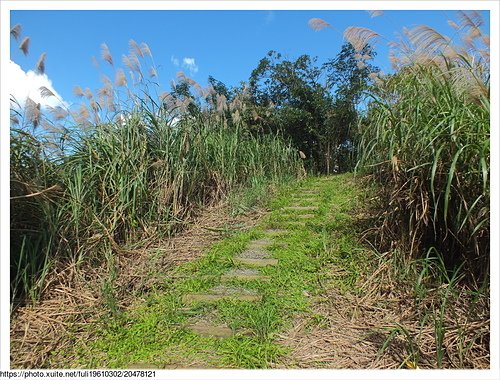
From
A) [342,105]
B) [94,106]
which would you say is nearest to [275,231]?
[94,106]

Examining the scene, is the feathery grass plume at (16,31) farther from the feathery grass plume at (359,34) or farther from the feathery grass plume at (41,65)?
the feathery grass plume at (359,34)

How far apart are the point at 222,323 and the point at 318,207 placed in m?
2.59

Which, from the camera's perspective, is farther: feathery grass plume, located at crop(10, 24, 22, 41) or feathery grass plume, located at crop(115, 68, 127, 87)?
feathery grass plume, located at crop(115, 68, 127, 87)

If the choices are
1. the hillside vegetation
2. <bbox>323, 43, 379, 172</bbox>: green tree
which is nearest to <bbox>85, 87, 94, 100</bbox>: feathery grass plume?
the hillside vegetation

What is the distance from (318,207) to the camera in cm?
441

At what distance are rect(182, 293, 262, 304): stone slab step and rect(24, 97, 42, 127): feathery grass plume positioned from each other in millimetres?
1850

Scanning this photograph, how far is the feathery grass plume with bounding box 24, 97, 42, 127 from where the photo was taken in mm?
2756

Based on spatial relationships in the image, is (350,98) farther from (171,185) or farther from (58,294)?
(58,294)

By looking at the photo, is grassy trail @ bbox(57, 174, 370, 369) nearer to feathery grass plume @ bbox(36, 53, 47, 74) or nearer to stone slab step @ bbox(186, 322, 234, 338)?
stone slab step @ bbox(186, 322, 234, 338)

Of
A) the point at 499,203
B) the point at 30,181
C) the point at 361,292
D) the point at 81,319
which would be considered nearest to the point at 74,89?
the point at 30,181

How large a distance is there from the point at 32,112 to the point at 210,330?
2.23 meters

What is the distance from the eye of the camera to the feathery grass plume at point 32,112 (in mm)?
2756

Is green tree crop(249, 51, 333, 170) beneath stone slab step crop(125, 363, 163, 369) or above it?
above

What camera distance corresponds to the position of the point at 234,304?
A: 227 cm
